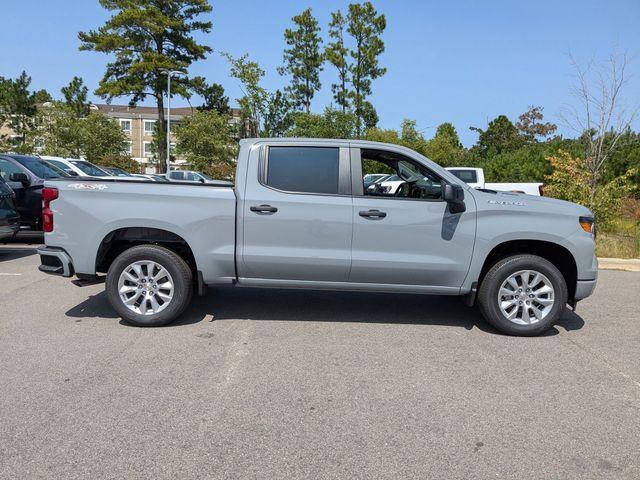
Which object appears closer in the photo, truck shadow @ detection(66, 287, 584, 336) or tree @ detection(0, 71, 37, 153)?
truck shadow @ detection(66, 287, 584, 336)

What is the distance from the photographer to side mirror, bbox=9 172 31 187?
408 inches

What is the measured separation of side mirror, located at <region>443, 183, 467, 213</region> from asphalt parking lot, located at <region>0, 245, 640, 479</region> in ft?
4.33

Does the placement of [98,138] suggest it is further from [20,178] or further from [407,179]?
[407,179]

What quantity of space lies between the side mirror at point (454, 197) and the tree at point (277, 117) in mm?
29275

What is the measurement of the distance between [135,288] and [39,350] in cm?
104

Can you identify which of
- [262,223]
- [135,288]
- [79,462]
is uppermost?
[262,223]

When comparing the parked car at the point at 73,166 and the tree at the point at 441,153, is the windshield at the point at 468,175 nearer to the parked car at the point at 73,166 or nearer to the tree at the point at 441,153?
the parked car at the point at 73,166

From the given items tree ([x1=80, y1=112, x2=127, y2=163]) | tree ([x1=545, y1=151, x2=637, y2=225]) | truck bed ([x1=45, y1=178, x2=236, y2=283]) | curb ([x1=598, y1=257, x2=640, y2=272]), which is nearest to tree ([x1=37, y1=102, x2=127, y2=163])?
tree ([x1=80, y1=112, x2=127, y2=163])

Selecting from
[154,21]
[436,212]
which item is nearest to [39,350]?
[436,212]

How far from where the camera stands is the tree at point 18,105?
166 ft

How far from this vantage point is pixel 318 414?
11.6ft

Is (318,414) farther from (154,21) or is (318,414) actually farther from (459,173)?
(154,21)

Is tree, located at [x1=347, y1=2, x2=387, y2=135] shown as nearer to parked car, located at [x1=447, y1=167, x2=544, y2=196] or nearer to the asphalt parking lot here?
parked car, located at [x1=447, y1=167, x2=544, y2=196]

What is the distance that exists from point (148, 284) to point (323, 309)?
206 cm
